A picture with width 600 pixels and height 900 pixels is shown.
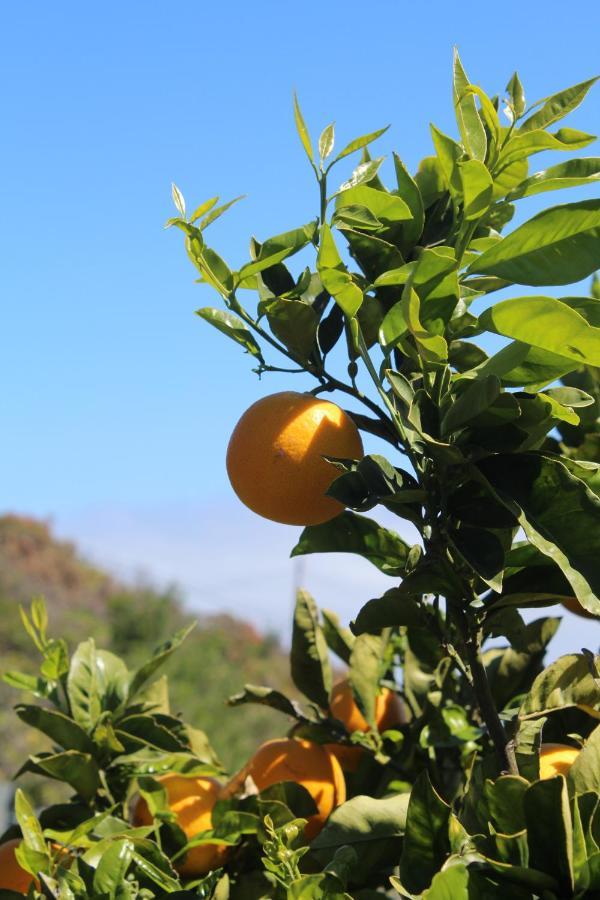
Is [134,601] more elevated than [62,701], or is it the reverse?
[62,701]

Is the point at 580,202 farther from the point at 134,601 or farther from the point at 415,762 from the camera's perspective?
the point at 134,601

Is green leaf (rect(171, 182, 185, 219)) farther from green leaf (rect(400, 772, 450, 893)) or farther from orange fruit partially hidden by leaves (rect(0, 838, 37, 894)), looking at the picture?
orange fruit partially hidden by leaves (rect(0, 838, 37, 894))

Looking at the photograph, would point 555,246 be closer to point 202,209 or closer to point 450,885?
point 202,209

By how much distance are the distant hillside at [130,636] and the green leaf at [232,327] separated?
277 inches

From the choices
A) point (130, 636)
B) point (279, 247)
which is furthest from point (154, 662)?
point (130, 636)

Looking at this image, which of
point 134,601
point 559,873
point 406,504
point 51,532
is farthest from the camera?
point 51,532

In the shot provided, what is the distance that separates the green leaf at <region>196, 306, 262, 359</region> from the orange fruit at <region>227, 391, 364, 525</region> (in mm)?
45

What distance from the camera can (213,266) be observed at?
742 mm

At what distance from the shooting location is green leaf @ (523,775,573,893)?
55cm

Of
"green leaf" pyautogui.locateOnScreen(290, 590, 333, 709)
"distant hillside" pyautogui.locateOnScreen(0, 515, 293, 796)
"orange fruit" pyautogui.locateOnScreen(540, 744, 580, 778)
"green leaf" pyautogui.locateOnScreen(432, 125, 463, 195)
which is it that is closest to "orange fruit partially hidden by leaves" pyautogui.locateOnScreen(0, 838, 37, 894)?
"green leaf" pyautogui.locateOnScreen(290, 590, 333, 709)

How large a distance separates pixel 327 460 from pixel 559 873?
0.30m

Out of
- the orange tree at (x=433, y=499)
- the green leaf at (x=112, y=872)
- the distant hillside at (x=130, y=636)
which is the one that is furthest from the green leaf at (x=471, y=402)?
the distant hillside at (x=130, y=636)

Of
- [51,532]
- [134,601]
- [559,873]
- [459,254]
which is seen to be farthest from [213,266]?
[51,532]

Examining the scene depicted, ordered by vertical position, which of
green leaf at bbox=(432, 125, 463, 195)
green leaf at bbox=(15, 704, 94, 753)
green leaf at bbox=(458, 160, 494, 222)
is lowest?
green leaf at bbox=(15, 704, 94, 753)
